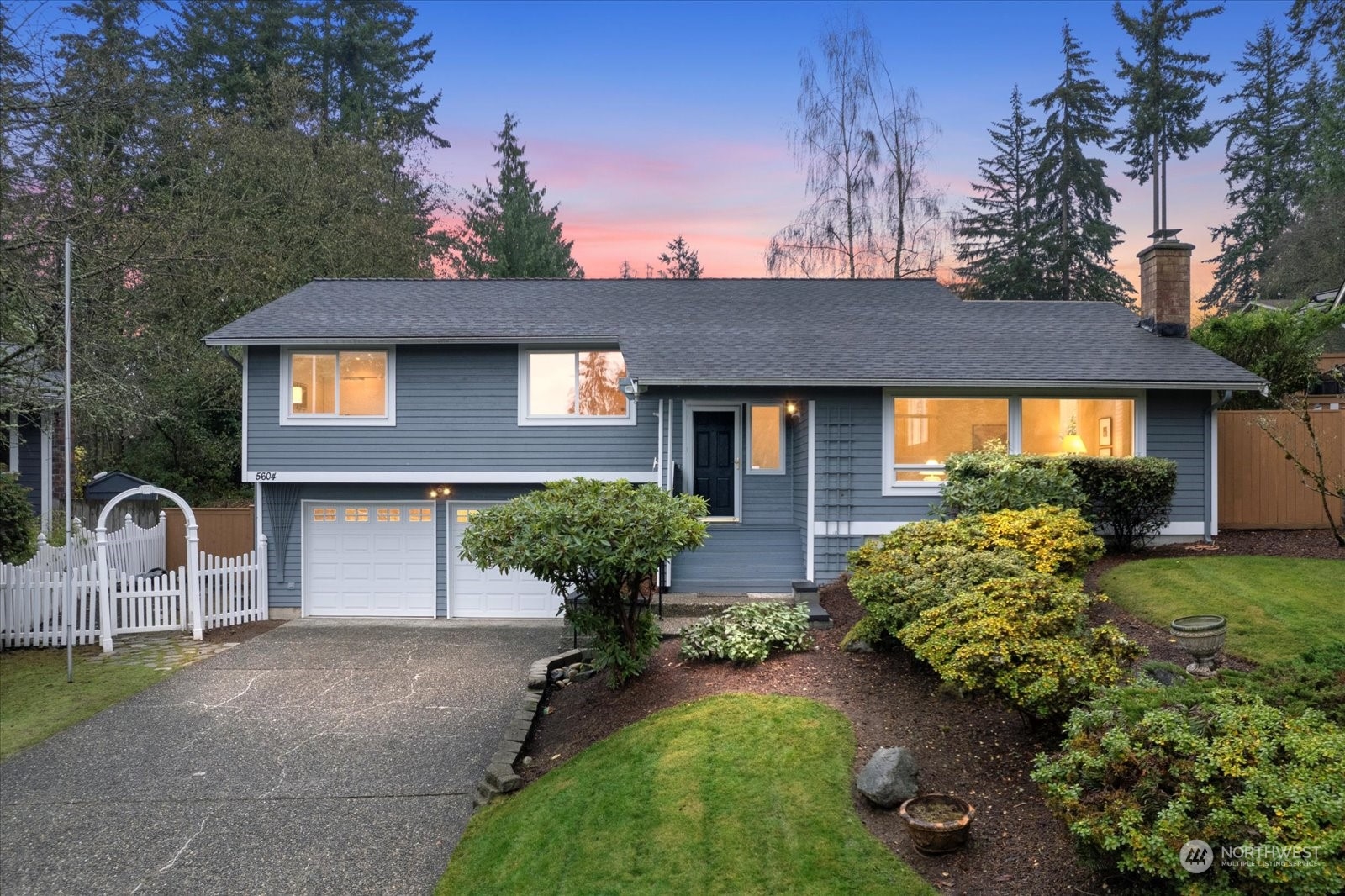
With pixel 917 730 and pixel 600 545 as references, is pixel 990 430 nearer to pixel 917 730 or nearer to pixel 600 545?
pixel 917 730

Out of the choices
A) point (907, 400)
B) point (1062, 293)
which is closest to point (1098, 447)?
point (907, 400)

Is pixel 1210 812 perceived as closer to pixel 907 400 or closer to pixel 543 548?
pixel 543 548

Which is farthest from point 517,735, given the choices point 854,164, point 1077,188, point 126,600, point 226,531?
point 1077,188

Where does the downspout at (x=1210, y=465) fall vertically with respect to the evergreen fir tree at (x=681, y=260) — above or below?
below

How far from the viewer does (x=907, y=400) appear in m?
11.5

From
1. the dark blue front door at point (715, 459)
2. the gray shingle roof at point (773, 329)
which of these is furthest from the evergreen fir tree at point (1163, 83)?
the dark blue front door at point (715, 459)

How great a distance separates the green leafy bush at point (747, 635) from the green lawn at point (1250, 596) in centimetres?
352

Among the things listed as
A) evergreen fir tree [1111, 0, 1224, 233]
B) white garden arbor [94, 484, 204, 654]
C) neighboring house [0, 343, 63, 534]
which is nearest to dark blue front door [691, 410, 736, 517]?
white garden arbor [94, 484, 204, 654]

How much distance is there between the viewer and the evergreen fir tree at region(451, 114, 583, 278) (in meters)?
28.7

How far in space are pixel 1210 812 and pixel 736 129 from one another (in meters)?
19.8

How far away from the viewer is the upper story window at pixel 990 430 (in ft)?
37.7

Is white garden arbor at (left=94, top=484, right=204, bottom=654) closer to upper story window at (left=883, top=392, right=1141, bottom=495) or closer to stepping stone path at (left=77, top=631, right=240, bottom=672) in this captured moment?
stepping stone path at (left=77, top=631, right=240, bottom=672)

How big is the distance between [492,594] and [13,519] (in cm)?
704

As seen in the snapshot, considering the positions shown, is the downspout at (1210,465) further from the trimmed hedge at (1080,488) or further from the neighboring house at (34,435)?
the neighboring house at (34,435)
